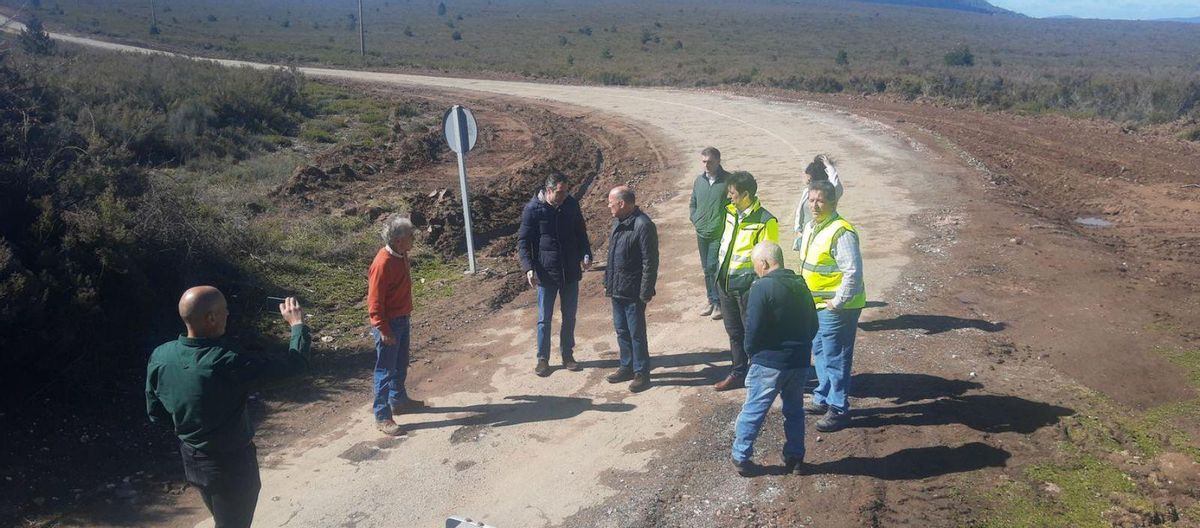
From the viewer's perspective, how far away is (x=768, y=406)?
524cm

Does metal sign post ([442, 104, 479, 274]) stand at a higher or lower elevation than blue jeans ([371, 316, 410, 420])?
higher

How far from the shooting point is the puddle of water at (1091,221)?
1265cm

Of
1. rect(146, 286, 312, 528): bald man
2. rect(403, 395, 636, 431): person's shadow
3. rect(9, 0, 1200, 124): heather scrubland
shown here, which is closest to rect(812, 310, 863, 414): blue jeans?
rect(403, 395, 636, 431): person's shadow

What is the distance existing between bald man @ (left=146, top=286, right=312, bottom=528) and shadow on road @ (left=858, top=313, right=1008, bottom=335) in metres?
Answer: 5.70

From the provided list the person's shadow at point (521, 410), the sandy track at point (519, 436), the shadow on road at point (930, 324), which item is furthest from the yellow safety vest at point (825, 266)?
the shadow on road at point (930, 324)

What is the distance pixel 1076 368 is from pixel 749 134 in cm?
1430

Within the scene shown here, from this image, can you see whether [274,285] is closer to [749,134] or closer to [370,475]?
[370,475]

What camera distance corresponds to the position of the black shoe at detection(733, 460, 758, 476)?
5414 mm

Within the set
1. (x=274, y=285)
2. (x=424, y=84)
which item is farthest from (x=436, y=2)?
(x=274, y=285)

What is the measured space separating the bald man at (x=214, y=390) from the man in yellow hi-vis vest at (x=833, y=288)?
11.1 feet

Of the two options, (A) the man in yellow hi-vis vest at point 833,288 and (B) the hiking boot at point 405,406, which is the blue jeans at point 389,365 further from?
(A) the man in yellow hi-vis vest at point 833,288

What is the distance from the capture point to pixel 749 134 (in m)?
20.7

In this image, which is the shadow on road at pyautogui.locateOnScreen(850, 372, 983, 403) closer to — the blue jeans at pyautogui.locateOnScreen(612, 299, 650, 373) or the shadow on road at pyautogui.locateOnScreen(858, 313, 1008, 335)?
the shadow on road at pyautogui.locateOnScreen(858, 313, 1008, 335)

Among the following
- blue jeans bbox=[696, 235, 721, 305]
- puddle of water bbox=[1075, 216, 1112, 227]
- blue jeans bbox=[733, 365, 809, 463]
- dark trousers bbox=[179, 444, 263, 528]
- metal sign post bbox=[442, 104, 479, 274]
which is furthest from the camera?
puddle of water bbox=[1075, 216, 1112, 227]
